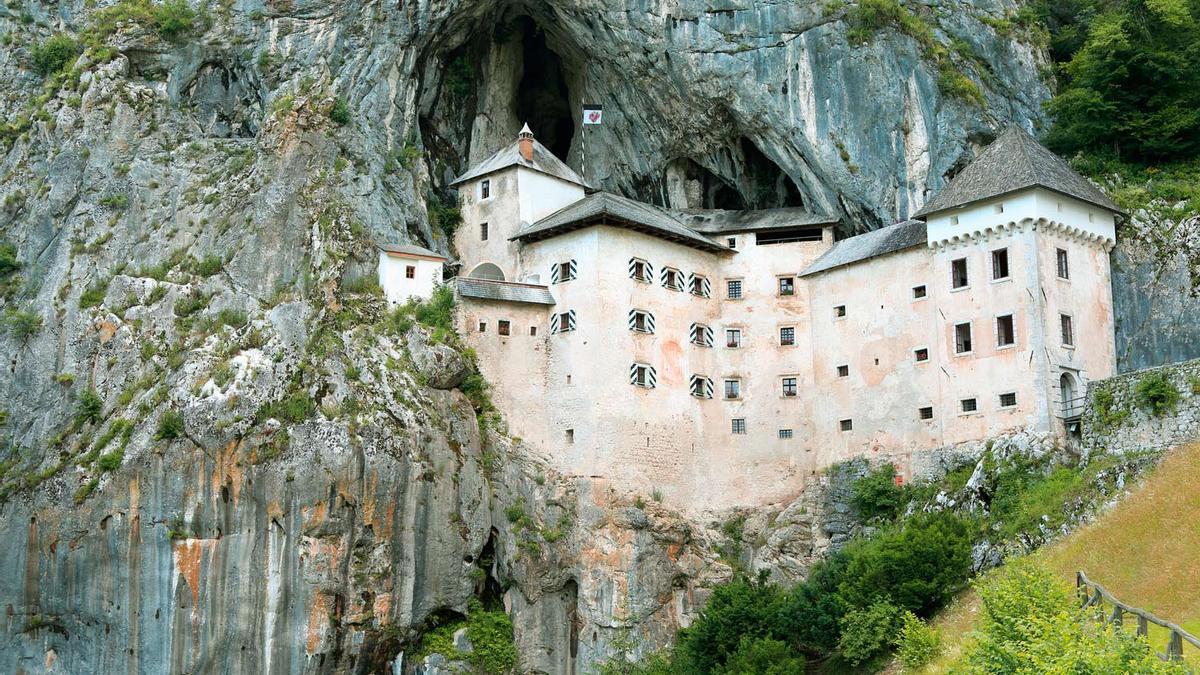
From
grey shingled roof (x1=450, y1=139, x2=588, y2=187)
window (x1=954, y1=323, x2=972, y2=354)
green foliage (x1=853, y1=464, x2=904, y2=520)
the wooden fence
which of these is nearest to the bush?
the wooden fence

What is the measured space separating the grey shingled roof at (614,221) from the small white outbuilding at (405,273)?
4.65 m

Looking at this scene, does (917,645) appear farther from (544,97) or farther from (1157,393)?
(544,97)

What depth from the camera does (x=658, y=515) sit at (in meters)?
62.2

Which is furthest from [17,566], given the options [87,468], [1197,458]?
[1197,458]

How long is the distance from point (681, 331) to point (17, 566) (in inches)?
1170

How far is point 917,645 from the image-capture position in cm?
4659

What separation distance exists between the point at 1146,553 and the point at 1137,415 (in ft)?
33.2

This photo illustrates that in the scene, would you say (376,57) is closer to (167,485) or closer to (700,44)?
(700,44)

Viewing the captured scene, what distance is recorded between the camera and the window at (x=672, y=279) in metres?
65.6

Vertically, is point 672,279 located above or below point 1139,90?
below

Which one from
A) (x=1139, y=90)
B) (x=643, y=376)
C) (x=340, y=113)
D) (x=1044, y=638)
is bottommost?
(x=1044, y=638)

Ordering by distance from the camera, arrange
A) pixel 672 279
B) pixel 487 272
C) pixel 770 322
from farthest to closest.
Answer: pixel 487 272
pixel 672 279
pixel 770 322

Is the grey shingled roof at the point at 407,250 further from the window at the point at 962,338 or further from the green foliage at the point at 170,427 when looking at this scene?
the window at the point at 962,338

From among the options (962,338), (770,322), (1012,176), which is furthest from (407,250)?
(1012,176)
